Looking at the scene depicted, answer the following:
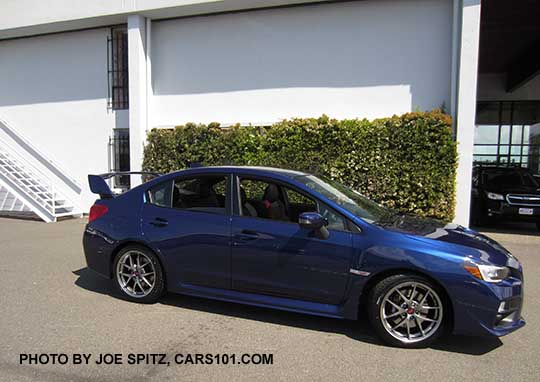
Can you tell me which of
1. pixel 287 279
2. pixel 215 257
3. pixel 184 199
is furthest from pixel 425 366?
pixel 184 199

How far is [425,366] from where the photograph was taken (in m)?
3.41

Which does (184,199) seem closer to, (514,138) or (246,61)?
(246,61)

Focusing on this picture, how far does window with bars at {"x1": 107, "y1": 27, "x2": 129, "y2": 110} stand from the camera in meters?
11.8

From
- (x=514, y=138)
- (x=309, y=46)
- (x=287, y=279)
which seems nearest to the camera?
(x=287, y=279)

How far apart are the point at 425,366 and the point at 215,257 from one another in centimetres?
213

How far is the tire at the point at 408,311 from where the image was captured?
143 inches

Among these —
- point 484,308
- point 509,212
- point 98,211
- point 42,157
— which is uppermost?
point 42,157

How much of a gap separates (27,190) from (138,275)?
26.8 feet

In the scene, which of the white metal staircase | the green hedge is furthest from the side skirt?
the white metal staircase

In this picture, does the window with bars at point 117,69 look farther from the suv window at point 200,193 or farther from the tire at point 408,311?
the tire at point 408,311

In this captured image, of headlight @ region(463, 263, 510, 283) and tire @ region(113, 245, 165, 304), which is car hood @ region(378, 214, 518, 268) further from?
tire @ region(113, 245, 165, 304)

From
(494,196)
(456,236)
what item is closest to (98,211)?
(456,236)

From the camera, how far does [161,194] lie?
4805 mm

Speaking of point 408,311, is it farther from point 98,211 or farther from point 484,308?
point 98,211
